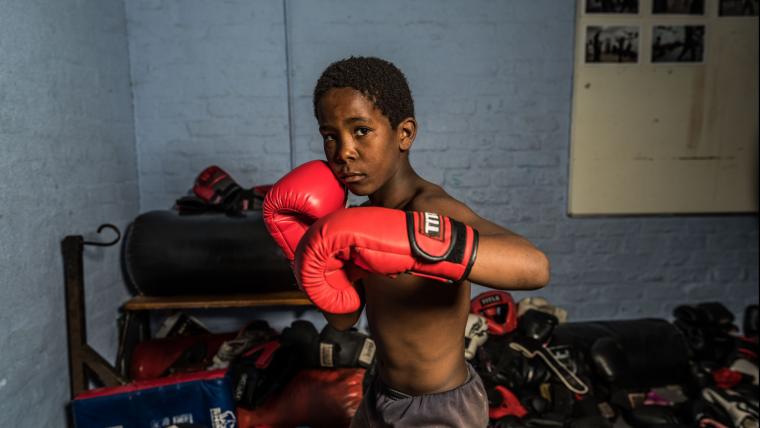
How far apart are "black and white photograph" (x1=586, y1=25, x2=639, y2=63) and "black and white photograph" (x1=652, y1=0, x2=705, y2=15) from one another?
0.19 m

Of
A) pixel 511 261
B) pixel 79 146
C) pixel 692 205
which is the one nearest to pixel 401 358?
pixel 511 261

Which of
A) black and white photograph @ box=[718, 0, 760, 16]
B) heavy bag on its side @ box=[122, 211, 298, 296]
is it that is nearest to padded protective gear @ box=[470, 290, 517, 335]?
heavy bag on its side @ box=[122, 211, 298, 296]

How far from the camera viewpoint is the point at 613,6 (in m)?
3.00

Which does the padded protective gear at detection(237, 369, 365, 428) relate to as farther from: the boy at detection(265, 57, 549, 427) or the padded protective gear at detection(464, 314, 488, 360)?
the boy at detection(265, 57, 549, 427)

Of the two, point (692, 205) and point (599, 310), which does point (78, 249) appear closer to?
point (599, 310)

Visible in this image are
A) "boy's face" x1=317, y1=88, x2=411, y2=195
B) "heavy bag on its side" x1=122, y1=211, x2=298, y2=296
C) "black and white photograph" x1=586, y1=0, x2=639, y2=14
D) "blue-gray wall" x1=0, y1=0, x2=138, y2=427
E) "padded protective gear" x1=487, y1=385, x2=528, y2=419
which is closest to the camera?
"boy's face" x1=317, y1=88, x2=411, y2=195

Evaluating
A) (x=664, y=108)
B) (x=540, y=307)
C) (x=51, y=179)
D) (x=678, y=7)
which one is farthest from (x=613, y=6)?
(x=51, y=179)

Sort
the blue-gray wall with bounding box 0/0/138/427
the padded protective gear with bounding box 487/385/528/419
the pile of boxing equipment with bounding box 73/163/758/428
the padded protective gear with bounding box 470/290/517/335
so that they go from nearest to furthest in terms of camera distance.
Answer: the blue-gray wall with bounding box 0/0/138/427 < the pile of boxing equipment with bounding box 73/163/758/428 < the padded protective gear with bounding box 487/385/528/419 < the padded protective gear with bounding box 470/290/517/335

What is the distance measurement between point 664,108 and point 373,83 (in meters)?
2.78

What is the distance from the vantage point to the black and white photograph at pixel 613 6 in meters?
2.99

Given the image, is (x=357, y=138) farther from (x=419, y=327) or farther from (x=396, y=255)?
(x=419, y=327)

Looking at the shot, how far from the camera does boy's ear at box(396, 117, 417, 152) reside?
1265mm

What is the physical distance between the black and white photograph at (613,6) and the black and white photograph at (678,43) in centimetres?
22

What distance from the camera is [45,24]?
2.04 m
